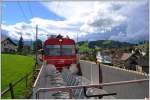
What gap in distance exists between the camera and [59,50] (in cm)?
1064

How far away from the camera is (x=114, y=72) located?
5539 millimetres

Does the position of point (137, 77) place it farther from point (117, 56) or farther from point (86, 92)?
point (117, 56)

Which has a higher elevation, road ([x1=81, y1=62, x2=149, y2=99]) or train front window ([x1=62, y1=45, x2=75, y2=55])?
train front window ([x1=62, y1=45, x2=75, y2=55])

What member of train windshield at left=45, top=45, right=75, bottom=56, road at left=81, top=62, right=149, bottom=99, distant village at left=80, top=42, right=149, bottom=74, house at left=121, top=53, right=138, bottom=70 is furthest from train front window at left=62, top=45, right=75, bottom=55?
road at left=81, top=62, right=149, bottom=99

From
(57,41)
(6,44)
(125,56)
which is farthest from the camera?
(125,56)

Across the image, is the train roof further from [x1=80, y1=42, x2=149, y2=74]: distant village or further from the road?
the road

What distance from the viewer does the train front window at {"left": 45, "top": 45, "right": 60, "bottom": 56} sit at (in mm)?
10578

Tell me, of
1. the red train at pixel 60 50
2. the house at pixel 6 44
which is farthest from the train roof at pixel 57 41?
the house at pixel 6 44

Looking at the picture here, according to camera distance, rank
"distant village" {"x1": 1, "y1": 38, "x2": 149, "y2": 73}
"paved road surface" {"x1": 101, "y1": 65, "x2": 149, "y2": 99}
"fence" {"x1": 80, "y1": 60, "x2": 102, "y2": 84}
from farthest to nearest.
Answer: "fence" {"x1": 80, "y1": 60, "x2": 102, "y2": 84}, "distant village" {"x1": 1, "y1": 38, "x2": 149, "y2": 73}, "paved road surface" {"x1": 101, "y1": 65, "x2": 149, "y2": 99}

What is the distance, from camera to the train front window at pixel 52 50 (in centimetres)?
1058

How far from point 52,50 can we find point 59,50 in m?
0.22

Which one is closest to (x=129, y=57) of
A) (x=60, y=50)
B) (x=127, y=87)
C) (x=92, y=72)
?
(x=60, y=50)

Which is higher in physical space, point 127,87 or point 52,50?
point 52,50

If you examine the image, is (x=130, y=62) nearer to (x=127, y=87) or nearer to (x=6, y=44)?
(x=127, y=87)
